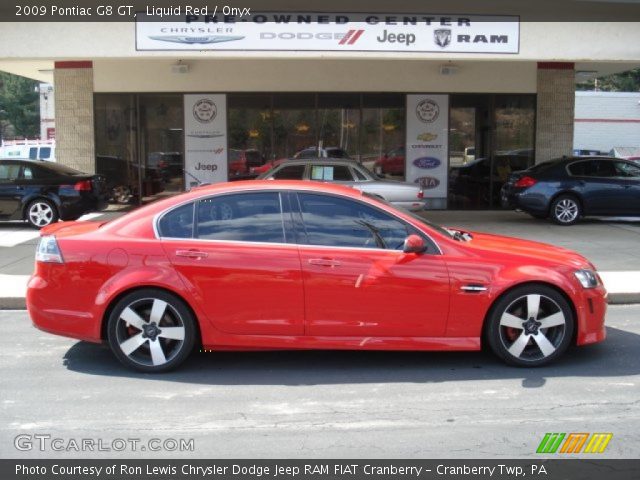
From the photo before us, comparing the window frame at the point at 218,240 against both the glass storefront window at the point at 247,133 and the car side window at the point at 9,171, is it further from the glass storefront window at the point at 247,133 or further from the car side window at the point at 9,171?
the glass storefront window at the point at 247,133

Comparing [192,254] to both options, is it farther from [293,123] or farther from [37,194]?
[293,123]

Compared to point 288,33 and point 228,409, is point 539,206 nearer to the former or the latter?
point 288,33

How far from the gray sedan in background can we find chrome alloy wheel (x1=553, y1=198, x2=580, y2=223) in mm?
3226

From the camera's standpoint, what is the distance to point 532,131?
18438 millimetres

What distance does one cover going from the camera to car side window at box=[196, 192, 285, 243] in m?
5.77

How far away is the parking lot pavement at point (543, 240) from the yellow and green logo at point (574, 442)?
14.3ft

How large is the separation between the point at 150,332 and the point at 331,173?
8567 mm

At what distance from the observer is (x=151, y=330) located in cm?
571

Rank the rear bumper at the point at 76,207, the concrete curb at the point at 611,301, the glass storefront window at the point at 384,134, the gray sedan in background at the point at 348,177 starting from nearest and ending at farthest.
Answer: the concrete curb at the point at 611,301 → the gray sedan in background at the point at 348,177 → the rear bumper at the point at 76,207 → the glass storefront window at the point at 384,134

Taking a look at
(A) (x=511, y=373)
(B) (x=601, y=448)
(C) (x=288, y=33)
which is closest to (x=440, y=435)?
(B) (x=601, y=448)

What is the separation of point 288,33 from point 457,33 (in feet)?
10.3

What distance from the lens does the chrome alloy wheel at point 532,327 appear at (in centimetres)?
575

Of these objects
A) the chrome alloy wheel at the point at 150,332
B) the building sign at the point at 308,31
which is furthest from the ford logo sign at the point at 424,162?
the chrome alloy wheel at the point at 150,332

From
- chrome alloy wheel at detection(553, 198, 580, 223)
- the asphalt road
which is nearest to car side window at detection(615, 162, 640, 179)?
chrome alloy wheel at detection(553, 198, 580, 223)
